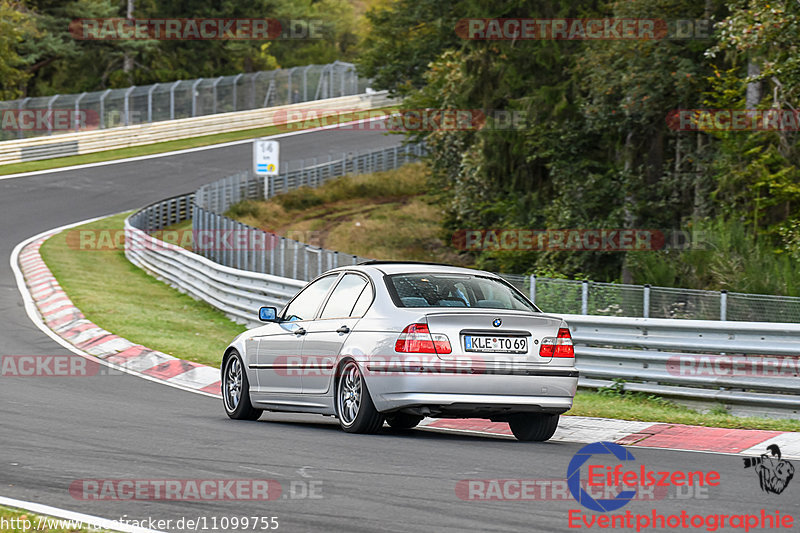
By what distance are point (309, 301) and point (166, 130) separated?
49.2 m

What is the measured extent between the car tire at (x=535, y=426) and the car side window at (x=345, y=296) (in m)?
1.76

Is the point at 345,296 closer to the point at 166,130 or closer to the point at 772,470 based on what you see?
the point at 772,470

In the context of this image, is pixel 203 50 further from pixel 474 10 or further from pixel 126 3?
pixel 474 10

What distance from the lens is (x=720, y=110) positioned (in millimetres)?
22297

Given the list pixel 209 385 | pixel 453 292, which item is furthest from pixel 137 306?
pixel 453 292

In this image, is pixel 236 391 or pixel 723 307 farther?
pixel 723 307

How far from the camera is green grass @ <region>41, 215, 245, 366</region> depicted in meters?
17.5

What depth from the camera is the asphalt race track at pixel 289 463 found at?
614 cm

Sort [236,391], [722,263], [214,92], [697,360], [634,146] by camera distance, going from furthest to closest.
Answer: [214,92], [634,146], [722,263], [697,360], [236,391]

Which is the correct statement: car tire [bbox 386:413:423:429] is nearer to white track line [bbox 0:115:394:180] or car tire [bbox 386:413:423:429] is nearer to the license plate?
the license plate

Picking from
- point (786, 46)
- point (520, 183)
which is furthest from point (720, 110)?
point (520, 183)

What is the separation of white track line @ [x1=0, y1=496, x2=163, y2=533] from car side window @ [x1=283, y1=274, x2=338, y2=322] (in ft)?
14.6

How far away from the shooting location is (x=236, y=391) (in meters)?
11.3

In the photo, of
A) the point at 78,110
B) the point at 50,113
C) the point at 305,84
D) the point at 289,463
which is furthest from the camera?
the point at 305,84
